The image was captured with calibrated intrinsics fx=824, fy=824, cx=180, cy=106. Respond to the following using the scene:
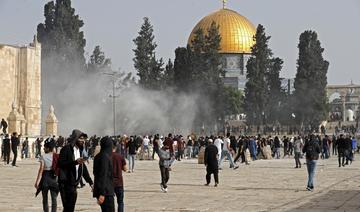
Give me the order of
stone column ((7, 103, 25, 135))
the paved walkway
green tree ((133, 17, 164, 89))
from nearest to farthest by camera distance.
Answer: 1. the paved walkway
2. stone column ((7, 103, 25, 135))
3. green tree ((133, 17, 164, 89))

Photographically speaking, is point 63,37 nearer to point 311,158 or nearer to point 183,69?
point 183,69

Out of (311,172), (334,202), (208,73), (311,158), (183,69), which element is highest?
(183,69)

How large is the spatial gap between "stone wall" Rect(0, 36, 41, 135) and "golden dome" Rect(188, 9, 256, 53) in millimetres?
44287

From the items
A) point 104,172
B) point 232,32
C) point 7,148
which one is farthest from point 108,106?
point 104,172

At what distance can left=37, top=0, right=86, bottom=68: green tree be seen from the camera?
63.9 metres

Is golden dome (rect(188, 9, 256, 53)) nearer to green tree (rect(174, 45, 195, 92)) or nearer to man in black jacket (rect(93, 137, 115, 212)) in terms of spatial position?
green tree (rect(174, 45, 195, 92))

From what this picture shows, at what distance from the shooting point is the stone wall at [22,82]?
5466 centimetres

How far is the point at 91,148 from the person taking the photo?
1422 inches

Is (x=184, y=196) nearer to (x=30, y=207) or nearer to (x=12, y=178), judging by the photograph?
(x=30, y=207)

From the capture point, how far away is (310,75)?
223ft

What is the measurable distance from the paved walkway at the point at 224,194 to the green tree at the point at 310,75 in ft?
146

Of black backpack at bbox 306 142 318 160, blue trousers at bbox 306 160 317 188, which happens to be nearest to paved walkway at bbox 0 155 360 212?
blue trousers at bbox 306 160 317 188

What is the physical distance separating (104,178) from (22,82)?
154 ft

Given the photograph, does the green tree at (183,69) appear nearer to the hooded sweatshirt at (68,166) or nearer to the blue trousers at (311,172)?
the blue trousers at (311,172)
